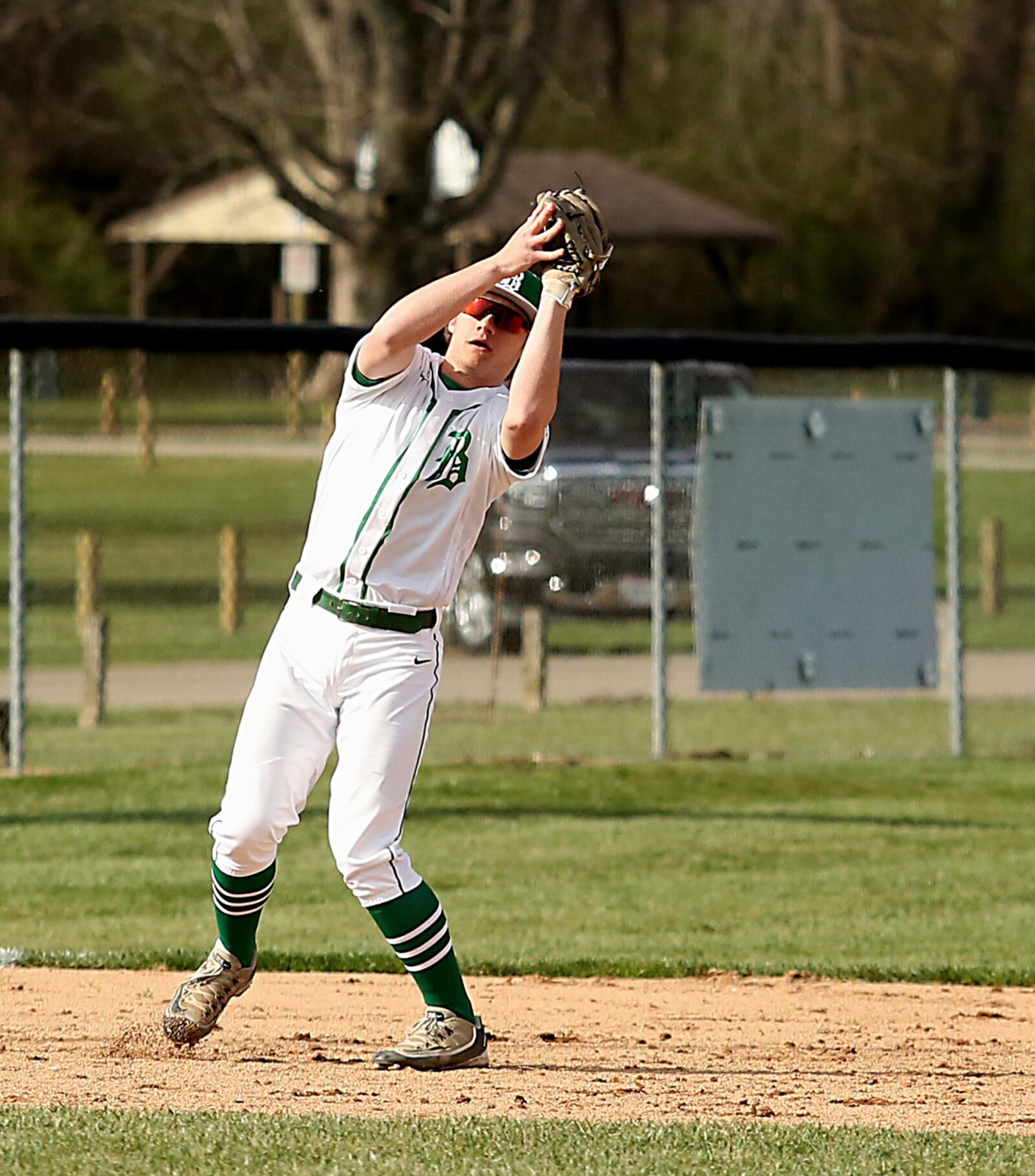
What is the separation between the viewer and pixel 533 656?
12570 mm

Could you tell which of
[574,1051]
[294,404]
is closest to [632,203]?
[294,404]

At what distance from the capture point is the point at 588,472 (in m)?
12.5

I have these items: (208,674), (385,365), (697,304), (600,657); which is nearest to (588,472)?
(600,657)

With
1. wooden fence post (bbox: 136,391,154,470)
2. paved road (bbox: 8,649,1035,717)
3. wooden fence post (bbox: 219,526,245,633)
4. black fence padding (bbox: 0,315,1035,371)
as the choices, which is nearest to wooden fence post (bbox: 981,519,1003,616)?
paved road (bbox: 8,649,1035,717)

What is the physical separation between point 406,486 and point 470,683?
759 cm

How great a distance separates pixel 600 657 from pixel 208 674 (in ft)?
8.59

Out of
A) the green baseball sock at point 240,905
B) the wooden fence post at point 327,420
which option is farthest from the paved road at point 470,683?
the green baseball sock at point 240,905

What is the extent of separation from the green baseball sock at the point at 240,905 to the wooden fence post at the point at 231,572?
7.73 m

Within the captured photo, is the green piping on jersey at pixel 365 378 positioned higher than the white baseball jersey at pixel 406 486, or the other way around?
the green piping on jersey at pixel 365 378

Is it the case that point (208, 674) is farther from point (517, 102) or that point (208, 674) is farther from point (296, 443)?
point (517, 102)

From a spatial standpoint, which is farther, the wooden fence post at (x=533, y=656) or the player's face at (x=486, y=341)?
the wooden fence post at (x=533, y=656)

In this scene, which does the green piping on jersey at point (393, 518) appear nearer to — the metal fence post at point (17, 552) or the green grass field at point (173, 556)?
the metal fence post at point (17, 552)

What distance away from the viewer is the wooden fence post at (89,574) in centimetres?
1381

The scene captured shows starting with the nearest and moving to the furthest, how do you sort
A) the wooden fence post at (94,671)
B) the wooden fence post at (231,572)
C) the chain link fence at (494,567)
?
the chain link fence at (494,567)
the wooden fence post at (94,671)
the wooden fence post at (231,572)
